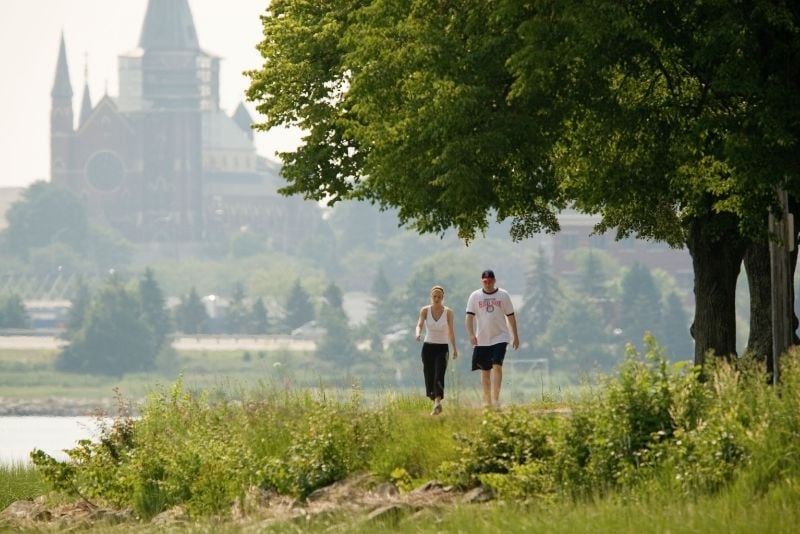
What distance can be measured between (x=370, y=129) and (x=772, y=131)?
5507 mm

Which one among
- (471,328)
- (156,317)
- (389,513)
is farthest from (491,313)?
(156,317)

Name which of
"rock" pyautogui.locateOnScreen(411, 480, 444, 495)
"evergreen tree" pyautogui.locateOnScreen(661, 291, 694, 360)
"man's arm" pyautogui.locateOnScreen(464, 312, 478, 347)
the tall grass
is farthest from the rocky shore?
"rock" pyautogui.locateOnScreen(411, 480, 444, 495)

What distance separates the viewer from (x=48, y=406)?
537 feet

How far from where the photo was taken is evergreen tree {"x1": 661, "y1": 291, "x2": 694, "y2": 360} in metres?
182

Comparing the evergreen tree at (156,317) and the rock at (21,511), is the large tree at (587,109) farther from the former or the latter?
the evergreen tree at (156,317)

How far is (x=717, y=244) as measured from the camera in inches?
1039

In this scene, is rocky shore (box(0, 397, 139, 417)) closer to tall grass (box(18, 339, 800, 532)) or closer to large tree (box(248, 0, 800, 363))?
large tree (box(248, 0, 800, 363))

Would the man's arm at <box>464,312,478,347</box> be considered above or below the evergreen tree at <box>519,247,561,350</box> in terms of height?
below

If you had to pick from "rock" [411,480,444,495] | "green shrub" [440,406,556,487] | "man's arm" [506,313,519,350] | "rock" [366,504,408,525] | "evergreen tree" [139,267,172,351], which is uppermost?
"evergreen tree" [139,267,172,351]

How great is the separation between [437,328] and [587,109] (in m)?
3.17

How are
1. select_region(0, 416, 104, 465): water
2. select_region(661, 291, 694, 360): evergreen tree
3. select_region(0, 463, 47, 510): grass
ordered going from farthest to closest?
1. select_region(661, 291, 694, 360): evergreen tree
2. select_region(0, 416, 104, 465): water
3. select_region(0, 463, 47, 510): grass

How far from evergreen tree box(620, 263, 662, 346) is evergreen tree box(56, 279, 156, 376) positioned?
43.8 metres

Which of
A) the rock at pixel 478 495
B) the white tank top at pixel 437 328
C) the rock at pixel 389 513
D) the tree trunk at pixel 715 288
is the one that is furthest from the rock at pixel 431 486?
the tree trunk at pixel 715 288

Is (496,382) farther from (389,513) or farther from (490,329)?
(389,513)
